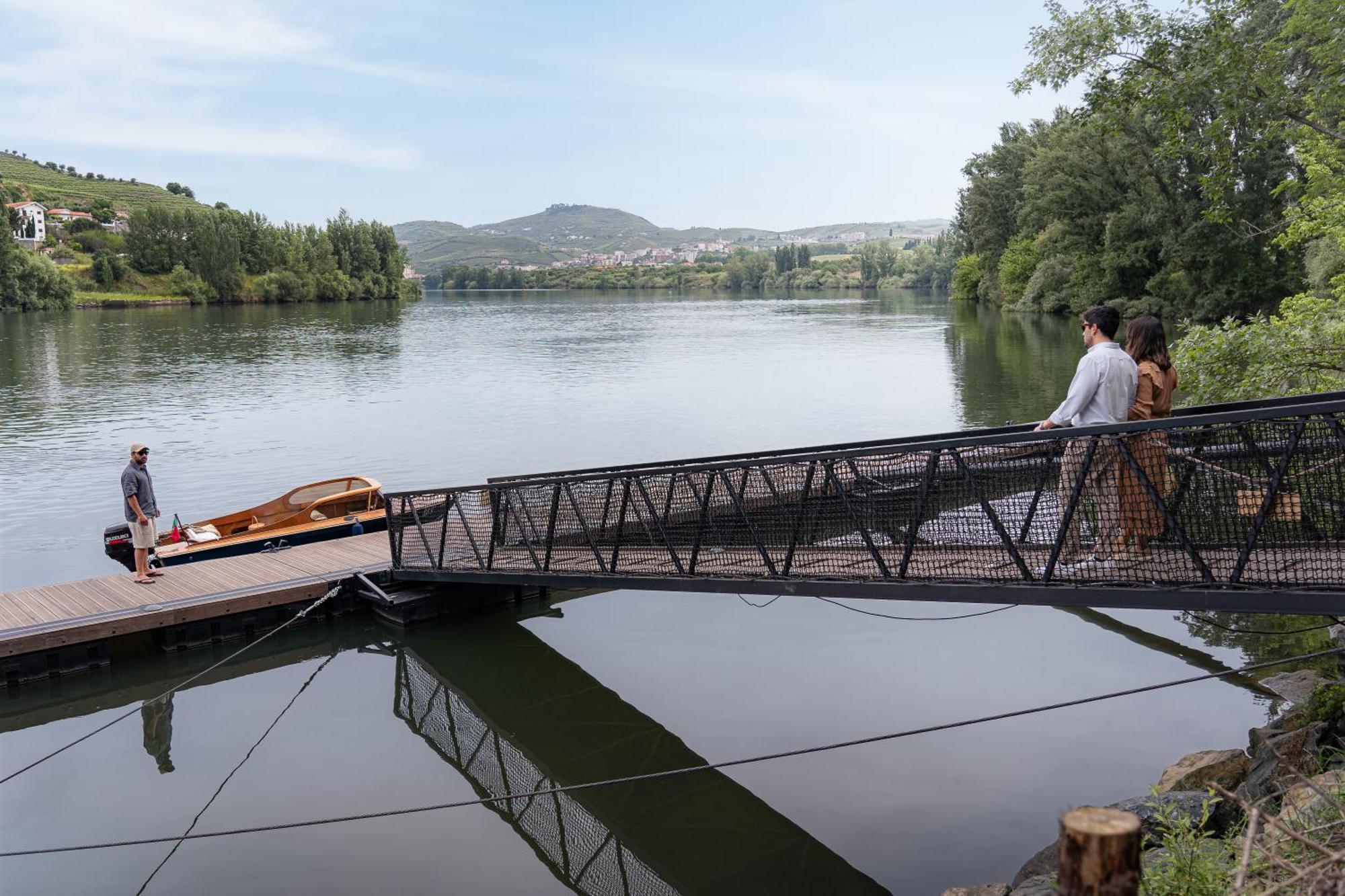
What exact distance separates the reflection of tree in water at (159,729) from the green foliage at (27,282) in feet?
368

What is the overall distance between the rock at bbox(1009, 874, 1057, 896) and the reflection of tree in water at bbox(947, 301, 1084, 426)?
82.2ft

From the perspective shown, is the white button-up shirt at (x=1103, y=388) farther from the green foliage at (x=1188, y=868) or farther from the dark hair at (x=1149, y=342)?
the green foliage at (x=1188, y=868)

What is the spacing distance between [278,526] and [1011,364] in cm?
3829

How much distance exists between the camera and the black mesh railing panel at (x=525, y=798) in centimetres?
904

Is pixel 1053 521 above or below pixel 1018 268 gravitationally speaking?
below

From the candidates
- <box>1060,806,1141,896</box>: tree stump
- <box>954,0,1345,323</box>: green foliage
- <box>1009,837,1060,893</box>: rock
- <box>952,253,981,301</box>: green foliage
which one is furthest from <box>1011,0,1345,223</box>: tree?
<box>952,253,981,301</box>: green foliage

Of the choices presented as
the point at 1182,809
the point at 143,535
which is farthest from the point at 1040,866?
the point at 143,535

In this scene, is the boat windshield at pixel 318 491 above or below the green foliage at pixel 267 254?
below

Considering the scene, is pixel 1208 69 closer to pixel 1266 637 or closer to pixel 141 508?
pixel 1266 637

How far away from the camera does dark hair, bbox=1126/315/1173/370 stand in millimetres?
8125

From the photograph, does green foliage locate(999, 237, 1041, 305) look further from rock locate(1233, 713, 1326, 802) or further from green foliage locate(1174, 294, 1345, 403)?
rock locate(1233, 713, 1326, 802)

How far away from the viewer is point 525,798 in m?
10.7

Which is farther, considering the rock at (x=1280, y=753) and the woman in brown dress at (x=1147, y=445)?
the rock at (x=1280, y=753)

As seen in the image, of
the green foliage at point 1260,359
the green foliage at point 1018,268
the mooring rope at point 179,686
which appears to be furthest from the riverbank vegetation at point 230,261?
the green foliage at point 1260,359
